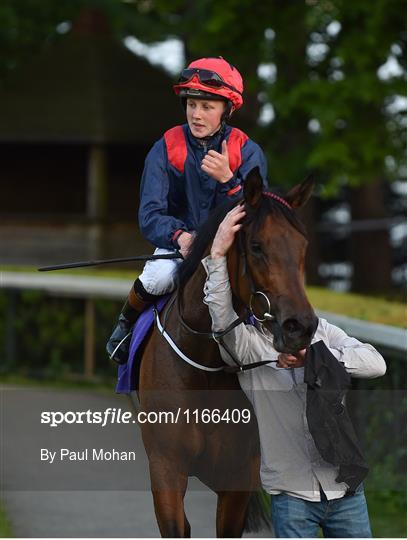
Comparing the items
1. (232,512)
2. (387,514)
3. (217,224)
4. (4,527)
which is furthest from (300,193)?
(387,514)

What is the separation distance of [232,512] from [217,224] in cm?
117

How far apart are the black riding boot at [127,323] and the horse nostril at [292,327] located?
4.12ft

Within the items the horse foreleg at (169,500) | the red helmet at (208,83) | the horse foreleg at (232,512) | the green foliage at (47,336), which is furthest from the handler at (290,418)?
the green foliage at (47,336)

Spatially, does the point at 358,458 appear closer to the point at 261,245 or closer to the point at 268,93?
the point at 261,245

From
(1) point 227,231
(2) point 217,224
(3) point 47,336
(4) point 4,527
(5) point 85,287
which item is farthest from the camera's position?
(3) point 47,336

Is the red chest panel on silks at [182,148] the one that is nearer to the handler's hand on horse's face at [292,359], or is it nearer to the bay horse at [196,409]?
the bay horse at [196,409]

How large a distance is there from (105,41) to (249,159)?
19970mm

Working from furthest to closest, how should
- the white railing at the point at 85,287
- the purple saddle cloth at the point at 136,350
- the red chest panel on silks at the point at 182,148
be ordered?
the white railing at the point at 85,287
the purple saddle cloth at the point at 136,350
the red chest panel on silks at the point at 182,148

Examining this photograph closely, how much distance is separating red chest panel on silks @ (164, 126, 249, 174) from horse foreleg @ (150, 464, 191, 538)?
3.96 ft

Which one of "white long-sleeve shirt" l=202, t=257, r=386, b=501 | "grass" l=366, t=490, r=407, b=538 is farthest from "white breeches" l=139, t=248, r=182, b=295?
"grass" l=366, t=490, r=407, b=538

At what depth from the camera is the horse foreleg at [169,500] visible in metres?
4.58

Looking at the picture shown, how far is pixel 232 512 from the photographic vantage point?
16.1 feet

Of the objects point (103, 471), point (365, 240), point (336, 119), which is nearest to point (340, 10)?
point (336, 119)

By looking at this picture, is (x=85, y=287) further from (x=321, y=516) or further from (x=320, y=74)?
(x=321, y=516)
